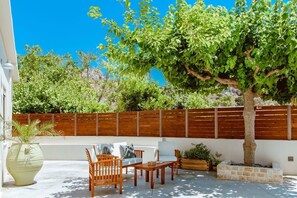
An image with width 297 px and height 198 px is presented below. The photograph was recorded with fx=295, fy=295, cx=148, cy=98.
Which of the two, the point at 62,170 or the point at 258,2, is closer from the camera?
the point at 258,2

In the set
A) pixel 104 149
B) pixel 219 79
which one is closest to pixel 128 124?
pixel 104 149

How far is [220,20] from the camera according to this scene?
6.62 m

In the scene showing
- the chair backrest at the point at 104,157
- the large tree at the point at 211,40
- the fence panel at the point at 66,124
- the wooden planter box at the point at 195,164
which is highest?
the large tree at the point at 211,40

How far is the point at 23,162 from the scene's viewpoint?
7.22 m

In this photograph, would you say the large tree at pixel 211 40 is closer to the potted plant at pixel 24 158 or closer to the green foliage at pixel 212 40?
the green foliage at pixel 212 40

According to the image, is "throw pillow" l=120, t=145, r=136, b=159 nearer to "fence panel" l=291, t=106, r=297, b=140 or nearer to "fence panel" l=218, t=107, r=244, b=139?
"fence panel" l=218, t=107, r=244, b=139

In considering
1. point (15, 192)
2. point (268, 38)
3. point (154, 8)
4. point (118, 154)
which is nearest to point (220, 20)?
point (268, 38)

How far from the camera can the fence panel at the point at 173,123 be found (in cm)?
1089

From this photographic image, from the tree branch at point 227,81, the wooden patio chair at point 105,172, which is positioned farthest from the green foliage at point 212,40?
the wooden patio chair at point 105,172

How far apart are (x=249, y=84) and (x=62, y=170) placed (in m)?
6.34

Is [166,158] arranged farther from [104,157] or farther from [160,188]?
[104,157]

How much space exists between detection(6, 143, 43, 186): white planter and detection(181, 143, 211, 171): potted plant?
4.66 meters

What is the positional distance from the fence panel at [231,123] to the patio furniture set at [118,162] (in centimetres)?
191

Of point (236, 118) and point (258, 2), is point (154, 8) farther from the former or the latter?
point (236, 118)
